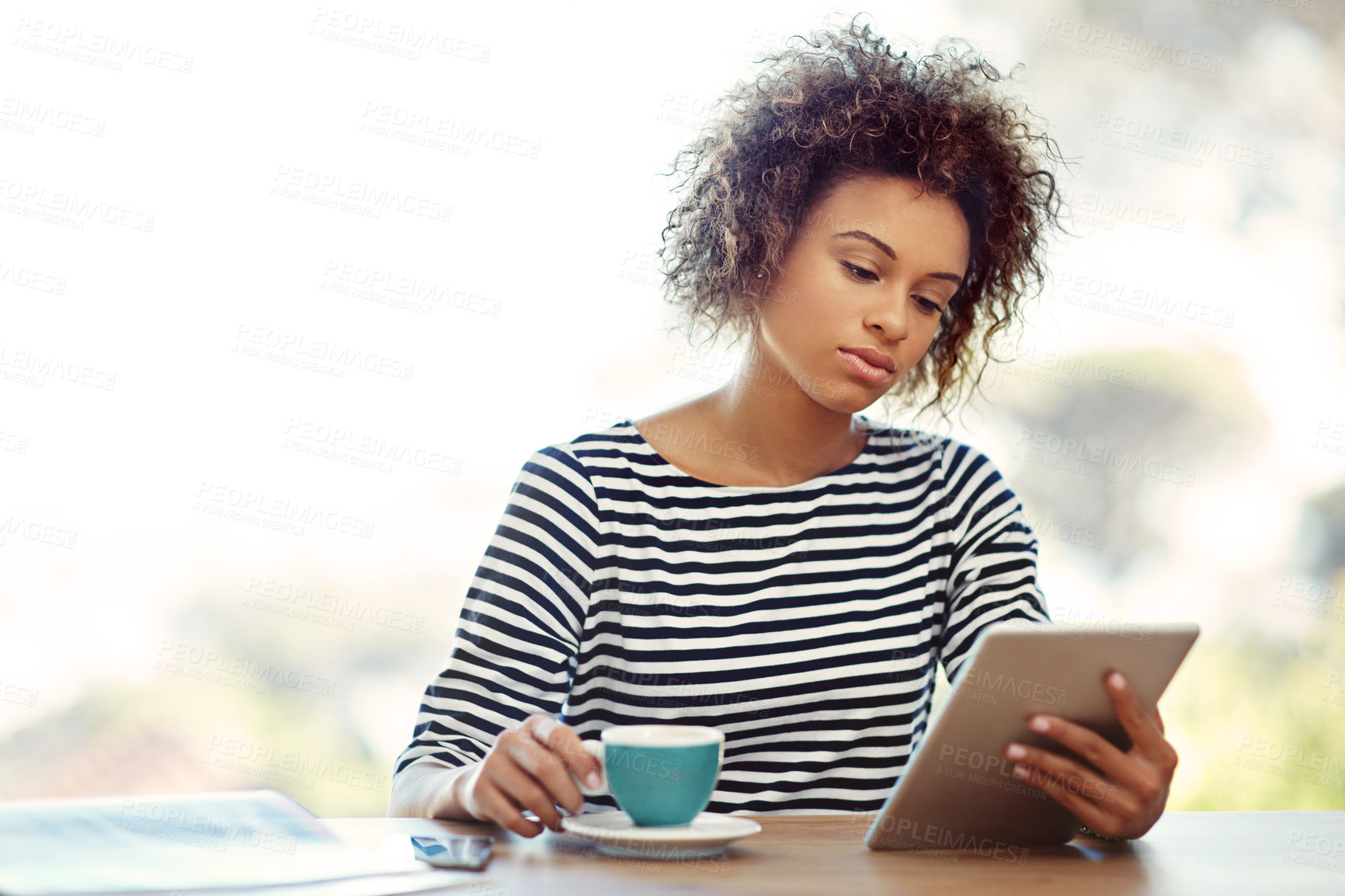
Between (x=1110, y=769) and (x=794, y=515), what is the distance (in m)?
0.49

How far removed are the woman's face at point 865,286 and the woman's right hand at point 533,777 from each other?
0.52 m

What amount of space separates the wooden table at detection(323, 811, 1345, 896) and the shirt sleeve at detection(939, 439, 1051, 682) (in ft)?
1.02

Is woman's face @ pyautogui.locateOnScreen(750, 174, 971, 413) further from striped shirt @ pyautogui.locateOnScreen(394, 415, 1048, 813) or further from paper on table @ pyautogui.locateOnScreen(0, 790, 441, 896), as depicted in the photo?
paper on table @ pyautogui.locateOnScreen(0, 790, 441, 896)

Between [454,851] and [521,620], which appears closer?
[454,851]

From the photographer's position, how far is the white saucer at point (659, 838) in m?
0.75

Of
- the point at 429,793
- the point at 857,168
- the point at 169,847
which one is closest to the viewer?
the point at 169,847

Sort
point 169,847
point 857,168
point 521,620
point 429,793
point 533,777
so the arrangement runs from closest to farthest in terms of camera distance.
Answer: point 169,847 < point 533,777 < point 429,793 < point 521,620 < point 857,168

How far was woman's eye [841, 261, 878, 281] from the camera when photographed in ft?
3.79

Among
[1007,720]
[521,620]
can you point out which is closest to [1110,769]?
[1007,720]

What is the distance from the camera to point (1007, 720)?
0.76 m

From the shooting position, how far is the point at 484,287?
7.79 feet

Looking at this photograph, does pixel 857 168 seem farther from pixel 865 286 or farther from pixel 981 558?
pixel 981 558

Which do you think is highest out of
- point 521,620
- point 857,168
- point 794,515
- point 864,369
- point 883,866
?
point 857,168

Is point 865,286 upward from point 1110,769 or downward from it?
upward
